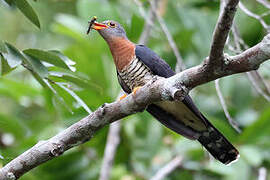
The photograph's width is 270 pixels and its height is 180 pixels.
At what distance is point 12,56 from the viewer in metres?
2.13

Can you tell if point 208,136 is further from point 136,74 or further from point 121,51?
point 121,51

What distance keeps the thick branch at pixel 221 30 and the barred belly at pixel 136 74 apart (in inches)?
48.6

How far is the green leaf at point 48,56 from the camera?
7.59 feet

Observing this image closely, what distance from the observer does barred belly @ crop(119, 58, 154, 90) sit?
3191mm

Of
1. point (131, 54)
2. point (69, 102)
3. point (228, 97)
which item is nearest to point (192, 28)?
point (228, 97)

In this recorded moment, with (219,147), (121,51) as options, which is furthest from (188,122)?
(121,51)

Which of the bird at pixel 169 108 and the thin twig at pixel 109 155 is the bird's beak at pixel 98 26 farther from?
the thin twig at pixel 109 155

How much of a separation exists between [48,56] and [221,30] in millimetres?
875

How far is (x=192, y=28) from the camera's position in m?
5.08

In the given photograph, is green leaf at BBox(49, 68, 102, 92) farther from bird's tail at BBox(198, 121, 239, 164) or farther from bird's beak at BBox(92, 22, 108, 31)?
bird's beak at BBox(92, 22, 108, 31)

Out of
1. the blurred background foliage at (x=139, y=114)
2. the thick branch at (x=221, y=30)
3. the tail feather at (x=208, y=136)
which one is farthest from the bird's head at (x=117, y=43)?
the thick branch at (x=221, y=30)

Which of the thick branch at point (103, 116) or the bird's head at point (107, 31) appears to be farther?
the bird's head at point (107, 31)

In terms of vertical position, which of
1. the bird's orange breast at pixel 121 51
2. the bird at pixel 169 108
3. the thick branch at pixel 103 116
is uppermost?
the thick branch at pixel 103 116

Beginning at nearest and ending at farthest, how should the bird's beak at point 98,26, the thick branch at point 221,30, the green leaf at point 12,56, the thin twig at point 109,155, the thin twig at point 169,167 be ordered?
the thick branch at point 221,30 → the green leaf at point 12,56 → the bird's beak at point 98,26 → the thin twig at point 109,155 → the thin twig at point 169,167
